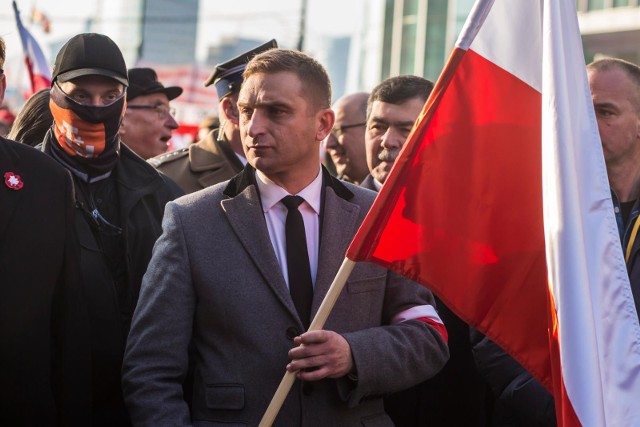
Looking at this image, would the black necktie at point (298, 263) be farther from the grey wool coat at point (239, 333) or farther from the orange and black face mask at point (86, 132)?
the orange and black face mask at point (86, 132)

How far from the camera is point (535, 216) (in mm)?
3863

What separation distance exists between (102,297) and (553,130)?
1863 mm

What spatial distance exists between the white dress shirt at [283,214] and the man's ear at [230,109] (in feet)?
7.27

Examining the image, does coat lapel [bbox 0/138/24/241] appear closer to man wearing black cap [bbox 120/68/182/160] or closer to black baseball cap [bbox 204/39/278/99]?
black baseball cap [bbox 204/39/278/99]

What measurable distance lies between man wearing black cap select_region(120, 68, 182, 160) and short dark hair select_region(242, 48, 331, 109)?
308cm

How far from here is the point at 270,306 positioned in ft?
12.6

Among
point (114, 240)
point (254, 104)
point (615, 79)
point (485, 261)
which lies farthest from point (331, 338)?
point (615, 79)

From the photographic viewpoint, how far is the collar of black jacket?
4.10m

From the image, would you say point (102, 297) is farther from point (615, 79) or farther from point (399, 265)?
point (615, 79)

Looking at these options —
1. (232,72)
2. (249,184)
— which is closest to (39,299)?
(249,184)

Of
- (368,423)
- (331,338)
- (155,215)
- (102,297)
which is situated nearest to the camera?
(331,338)

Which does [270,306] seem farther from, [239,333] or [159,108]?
[159,108]

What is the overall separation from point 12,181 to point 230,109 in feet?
8.58

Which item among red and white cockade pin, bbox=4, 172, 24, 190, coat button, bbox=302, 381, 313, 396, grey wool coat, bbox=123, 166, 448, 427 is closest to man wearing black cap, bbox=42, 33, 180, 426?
grey wool coat, bbox=123, 166, 448, 427
